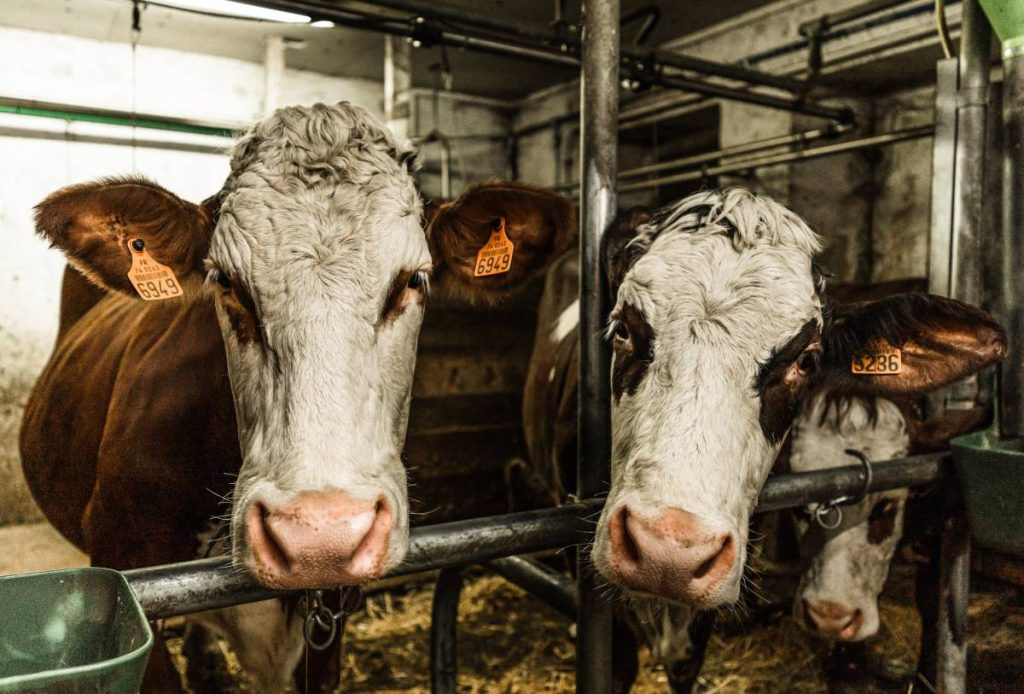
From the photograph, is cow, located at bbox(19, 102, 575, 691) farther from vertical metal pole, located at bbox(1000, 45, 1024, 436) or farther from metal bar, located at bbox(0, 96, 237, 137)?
metal bar, located at bbox(0, 96, 237, 137)

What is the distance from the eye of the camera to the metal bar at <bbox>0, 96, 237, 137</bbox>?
3.91 meters

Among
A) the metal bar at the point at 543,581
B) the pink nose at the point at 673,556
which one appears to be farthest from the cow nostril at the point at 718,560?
the metal bar at the point at 543,581

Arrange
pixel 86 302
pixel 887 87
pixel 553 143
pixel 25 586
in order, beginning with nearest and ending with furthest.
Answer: pixel 25 586, pixel 86 302, pixel 887 87, pixel 553 143

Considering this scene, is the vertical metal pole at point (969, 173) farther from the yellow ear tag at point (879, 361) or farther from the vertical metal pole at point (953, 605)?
the vertical metal pole at point (953, 605)

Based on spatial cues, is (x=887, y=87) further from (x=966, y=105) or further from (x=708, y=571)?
(x=708, y=571)

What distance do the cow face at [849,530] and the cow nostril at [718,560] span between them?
1083 mm

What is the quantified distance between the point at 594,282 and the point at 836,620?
1472 mm

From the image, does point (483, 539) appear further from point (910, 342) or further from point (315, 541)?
point (910, 342)

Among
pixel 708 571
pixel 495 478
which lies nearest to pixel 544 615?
pixel 495 478

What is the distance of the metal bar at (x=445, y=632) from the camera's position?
7.23 ft

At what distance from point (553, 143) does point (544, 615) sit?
245 inches

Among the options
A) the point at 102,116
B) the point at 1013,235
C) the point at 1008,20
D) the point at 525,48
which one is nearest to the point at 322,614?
the point at 1013,235

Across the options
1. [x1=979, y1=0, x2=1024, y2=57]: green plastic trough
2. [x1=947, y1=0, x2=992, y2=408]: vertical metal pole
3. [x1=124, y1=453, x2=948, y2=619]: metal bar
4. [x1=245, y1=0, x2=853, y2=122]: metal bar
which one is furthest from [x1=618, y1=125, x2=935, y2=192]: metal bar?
[x1=124, y1=453, x2=948, y2=619]: metal bar

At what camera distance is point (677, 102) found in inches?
264
